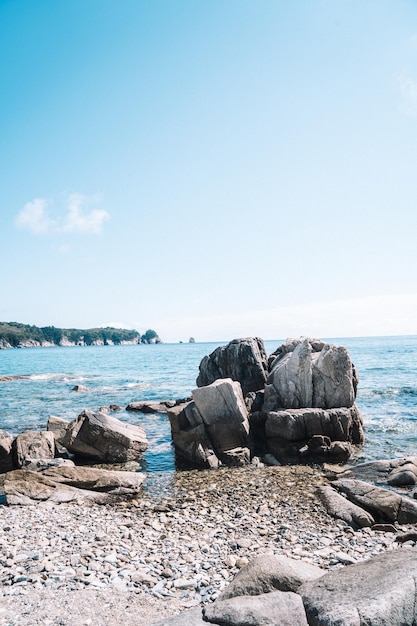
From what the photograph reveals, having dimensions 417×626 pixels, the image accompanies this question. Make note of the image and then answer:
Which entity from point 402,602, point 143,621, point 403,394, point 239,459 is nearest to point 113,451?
point 239,459

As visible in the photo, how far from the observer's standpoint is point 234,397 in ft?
68.4

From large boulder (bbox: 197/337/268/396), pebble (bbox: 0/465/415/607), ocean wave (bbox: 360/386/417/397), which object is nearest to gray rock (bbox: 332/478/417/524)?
pebble (bbox: 0/465/415/607)

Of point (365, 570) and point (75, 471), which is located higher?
point (365, 570)

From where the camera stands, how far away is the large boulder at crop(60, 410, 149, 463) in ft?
65.2

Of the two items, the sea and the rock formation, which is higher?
the rock formation

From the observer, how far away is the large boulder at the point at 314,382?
23.1 metres

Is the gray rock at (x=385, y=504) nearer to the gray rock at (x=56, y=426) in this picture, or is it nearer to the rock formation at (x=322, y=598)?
the rock formation at (x=322, y=598)

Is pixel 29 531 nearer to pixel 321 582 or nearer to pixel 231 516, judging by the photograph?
pixel 231 516

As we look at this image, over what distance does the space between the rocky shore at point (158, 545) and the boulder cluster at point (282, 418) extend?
9.46 feet

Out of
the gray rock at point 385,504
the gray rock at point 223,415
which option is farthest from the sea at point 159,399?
the gray rock at point 385,504

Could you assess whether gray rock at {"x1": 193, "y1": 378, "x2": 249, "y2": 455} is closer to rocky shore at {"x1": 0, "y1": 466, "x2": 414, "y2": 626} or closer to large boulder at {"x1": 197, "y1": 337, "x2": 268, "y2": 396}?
rocky shore at {"x1": 0, "y1": 466, "x2": 414, "y2": 626}

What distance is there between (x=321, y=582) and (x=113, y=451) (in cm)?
1492

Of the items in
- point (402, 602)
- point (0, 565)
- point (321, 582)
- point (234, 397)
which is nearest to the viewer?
point (402, 602)

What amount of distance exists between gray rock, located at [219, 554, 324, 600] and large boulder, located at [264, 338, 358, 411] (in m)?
15.7
